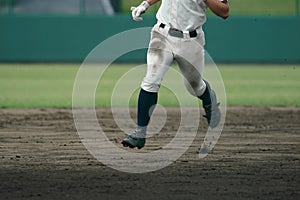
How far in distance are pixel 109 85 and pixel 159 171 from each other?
11798 mm

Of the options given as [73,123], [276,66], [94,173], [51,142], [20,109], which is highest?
[94,173]

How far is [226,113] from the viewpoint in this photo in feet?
44.7

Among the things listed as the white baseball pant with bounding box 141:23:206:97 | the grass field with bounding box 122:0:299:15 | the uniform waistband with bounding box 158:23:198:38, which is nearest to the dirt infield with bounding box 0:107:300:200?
the white baseball pant with bounding box 141:23:206:97

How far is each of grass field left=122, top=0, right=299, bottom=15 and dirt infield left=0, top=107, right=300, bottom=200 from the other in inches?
585

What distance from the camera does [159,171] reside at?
7594mm

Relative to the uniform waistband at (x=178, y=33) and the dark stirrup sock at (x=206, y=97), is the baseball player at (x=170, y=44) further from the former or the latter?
the dark stirrup sock at (x=206, y=97)

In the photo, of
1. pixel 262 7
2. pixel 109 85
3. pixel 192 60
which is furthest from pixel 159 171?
pixel 262 7

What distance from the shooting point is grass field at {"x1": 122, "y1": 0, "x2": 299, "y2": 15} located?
26.8m

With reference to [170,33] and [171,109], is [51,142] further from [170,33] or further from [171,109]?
[171,109]

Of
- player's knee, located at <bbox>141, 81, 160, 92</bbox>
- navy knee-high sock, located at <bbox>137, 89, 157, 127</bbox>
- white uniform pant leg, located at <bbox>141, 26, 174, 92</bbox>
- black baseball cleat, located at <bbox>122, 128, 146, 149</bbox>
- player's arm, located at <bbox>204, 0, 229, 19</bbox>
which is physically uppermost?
player's arm, located at <bbox>204, 0, 229, 19</bbox>

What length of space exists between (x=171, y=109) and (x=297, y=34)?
12.3 meters

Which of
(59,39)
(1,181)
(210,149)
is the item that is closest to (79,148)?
(210,149)

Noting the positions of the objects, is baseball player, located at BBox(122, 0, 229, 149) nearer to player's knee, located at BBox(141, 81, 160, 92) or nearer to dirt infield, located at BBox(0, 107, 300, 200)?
player's knee, located at BBox(141, 81, 160, 92)

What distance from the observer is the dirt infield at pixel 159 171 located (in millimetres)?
6418
